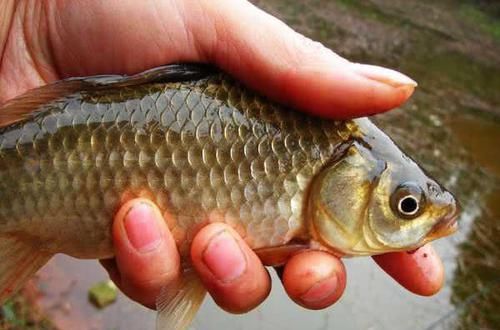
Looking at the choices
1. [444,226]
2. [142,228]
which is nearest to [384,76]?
[444,226]

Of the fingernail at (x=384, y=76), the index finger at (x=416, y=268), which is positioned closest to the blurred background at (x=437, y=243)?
the index finger at (x=416, y=268)

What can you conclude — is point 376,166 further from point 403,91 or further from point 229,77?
point 229,77

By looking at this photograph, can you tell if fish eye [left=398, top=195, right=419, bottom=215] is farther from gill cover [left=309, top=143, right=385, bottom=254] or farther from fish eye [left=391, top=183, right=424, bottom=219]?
gill cover [left=309, top=143, right=385, bottom=254]

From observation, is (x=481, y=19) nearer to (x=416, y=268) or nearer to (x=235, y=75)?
(x=416, y=268)

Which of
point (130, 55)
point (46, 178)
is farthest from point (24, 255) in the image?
point (130, 55)

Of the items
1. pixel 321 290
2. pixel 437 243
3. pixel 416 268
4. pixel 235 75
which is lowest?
pixel 437 243
